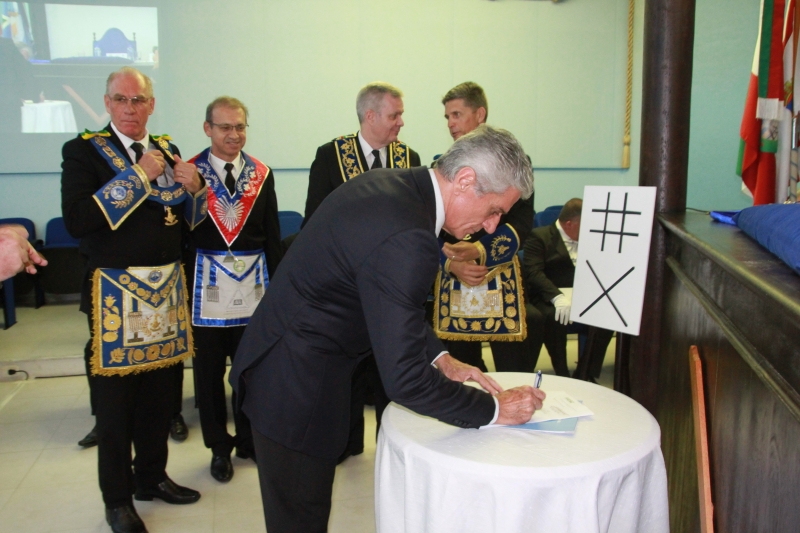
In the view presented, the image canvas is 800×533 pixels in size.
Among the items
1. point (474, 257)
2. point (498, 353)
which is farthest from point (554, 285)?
point (474, 257)

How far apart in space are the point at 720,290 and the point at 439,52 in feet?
17.7

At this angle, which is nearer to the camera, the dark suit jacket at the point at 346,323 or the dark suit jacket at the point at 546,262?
the dark suit jacket at the point at 346,323

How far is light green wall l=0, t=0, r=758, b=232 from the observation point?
220 inches

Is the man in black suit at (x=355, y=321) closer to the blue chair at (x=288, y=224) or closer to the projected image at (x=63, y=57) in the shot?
the blue chair at (x=288, y=224)

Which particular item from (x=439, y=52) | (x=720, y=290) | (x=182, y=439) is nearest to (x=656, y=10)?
(x=720, y=290)

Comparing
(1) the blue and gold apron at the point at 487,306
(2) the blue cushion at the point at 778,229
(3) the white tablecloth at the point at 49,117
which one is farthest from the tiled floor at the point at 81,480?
(3) the white tablecloth at the point at 49,117

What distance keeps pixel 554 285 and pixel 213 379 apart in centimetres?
222

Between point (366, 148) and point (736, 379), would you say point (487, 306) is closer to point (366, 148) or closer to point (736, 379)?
point (366, 148)

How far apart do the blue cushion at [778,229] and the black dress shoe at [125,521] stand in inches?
88.1

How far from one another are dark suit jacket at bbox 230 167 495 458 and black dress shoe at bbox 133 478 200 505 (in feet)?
4.30

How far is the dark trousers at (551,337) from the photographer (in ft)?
13.0

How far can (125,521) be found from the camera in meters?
2.41

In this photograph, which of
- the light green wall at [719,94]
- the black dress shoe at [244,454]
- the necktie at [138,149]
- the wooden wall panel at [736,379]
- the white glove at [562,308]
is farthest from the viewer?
the light green wall at [719,94]

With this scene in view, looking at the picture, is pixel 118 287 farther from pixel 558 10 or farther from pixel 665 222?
pixel 558 10
